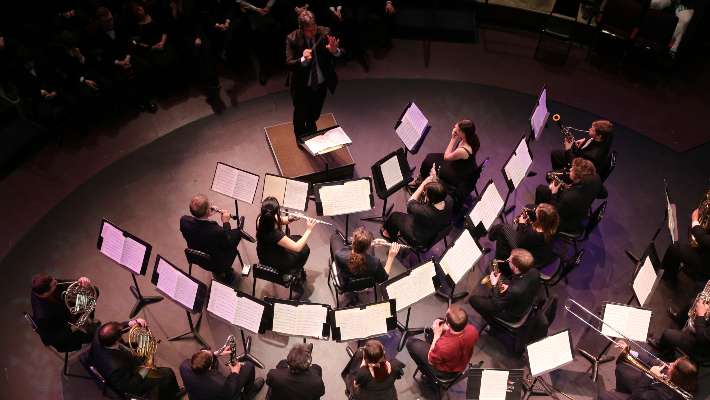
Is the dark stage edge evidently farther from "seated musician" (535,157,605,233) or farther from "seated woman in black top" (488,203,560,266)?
"seated musician" (535,157,605,233)

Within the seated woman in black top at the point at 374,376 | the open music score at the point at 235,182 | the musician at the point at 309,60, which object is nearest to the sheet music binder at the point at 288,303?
Result: the seated woman in black top at the point at 374,376

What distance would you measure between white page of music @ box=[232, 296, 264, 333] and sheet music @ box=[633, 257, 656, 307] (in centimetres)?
393

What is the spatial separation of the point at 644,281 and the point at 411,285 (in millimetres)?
2526

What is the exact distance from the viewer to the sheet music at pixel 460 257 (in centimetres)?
638

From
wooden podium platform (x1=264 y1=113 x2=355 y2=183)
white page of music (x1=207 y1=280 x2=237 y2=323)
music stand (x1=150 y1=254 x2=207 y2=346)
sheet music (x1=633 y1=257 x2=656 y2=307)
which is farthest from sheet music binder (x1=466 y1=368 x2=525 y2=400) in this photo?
wooden podium platform (x1=264 y1=113 x2=355 y2=183)

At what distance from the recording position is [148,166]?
341 inches

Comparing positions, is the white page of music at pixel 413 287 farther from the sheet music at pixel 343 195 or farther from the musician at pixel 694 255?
the musician at pixel 694 255

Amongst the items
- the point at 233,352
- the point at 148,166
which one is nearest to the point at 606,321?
the point at 233,352

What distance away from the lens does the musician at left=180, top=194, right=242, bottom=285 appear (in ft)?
20.9

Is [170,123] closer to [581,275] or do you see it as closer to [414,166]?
[414,166]

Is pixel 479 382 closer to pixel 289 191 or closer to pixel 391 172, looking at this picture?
pixel 391 172

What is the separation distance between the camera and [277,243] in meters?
6.41

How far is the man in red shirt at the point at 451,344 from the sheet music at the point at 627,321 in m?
1.43

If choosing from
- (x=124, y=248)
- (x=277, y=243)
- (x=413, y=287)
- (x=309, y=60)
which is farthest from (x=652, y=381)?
(x=124, y=248)
